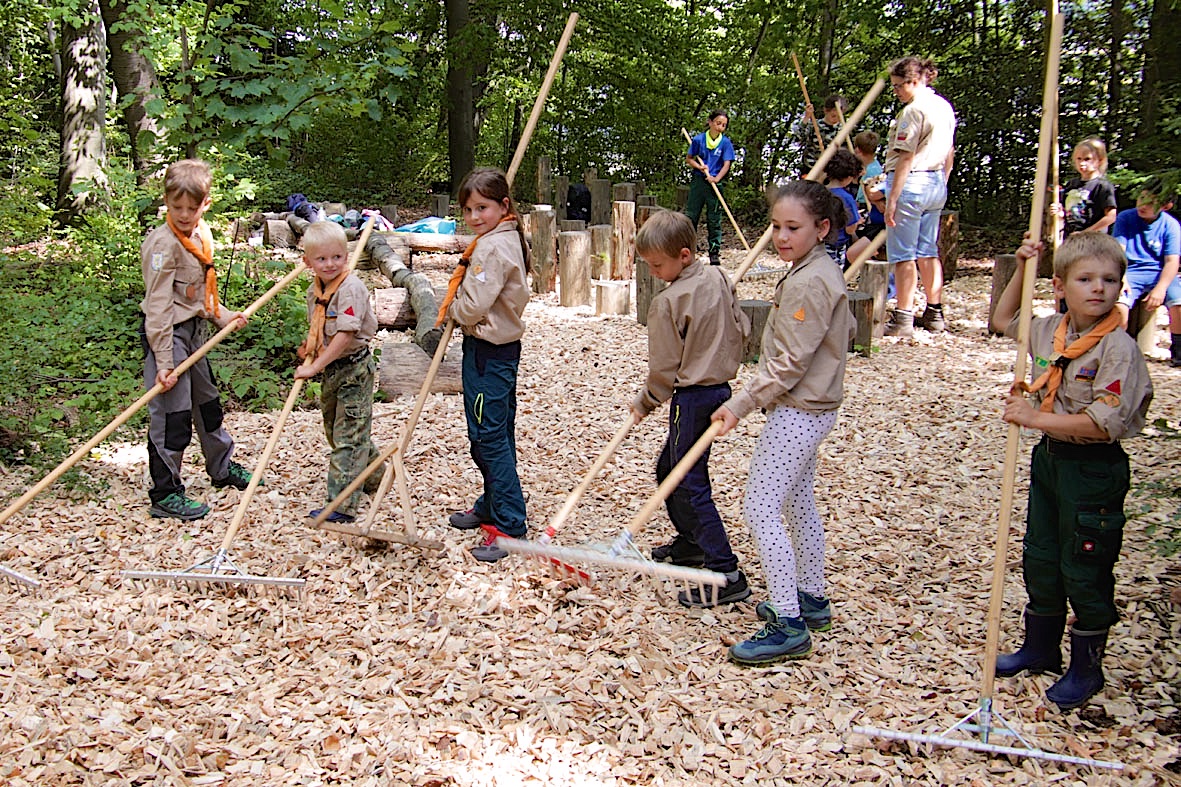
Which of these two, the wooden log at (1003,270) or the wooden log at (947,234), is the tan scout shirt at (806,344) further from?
the wooden log at (947,234)

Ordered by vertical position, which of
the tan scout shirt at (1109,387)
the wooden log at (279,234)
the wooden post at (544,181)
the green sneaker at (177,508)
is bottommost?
the green sneaker at (177,508)

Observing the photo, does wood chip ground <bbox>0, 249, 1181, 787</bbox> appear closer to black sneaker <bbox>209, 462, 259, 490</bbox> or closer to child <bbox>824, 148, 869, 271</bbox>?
black sneaker <bbox>209, 462, 259, 490</bbox>

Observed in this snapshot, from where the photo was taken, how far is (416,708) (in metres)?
2.99

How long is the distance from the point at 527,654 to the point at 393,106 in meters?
9.98

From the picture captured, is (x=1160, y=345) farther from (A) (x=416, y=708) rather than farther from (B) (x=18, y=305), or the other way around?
(B) (x=18, y=305)

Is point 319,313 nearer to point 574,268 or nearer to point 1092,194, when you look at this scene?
point 574,268

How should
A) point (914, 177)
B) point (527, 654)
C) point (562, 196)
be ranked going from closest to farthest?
1. point (527, 654)
2. point (914, 177)
3. point (562, 196)

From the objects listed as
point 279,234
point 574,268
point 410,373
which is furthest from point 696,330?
point 279,234

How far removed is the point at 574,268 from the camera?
27.4 feet

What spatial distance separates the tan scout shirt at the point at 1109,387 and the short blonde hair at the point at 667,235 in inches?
44.9

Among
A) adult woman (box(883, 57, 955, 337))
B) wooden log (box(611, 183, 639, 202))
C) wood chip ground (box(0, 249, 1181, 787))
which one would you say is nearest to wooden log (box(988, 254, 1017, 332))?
adult woman (box(883, 57, 955, 337))

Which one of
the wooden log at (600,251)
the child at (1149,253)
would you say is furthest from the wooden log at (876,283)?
the wooden log at (600,251)

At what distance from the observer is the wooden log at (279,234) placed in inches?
448

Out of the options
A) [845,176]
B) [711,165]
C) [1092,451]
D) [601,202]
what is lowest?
[1092,451]
